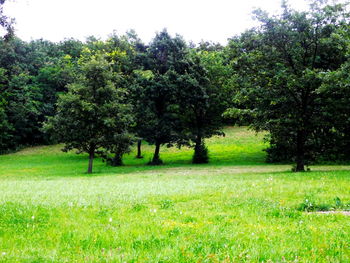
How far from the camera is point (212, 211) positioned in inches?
336

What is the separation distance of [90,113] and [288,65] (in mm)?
22476

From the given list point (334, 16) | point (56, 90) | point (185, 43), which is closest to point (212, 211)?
point (334, 16)

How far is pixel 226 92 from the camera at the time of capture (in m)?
57.3

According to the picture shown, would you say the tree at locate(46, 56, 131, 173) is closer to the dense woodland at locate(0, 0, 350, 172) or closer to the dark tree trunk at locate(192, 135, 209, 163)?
the dense woodland at locate(0, 0, 350, 172)

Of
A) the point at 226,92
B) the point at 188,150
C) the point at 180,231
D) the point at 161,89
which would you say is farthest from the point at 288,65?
the point at 188,150

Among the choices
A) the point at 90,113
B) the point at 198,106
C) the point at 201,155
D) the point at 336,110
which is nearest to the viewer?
the point at 336,110

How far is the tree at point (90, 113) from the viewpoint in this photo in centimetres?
3894

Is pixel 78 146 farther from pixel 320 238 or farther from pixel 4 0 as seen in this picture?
pixel 320 238

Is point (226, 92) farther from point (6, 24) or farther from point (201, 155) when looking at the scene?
point (6, 24)

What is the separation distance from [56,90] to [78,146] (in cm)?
5362

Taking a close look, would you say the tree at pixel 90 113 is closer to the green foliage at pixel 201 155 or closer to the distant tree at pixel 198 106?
the distant tree at pixel 198 106

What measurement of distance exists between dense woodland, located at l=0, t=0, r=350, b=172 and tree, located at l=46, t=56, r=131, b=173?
0.12 metres

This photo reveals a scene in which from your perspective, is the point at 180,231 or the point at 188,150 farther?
the point at 188,150

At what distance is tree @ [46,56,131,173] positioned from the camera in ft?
128
